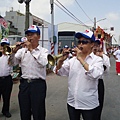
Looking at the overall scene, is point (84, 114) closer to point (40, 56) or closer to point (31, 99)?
point (31, 99)

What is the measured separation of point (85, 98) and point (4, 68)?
248 centimetres

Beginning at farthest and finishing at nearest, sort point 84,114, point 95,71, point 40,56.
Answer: point 40,56
point 84,114
point 95,71

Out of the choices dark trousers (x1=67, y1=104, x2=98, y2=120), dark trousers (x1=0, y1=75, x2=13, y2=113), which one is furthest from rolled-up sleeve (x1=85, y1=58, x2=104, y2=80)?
dark trousers (x1=0, y1=75, x2=13, y2=113)

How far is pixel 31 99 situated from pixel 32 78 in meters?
0.30

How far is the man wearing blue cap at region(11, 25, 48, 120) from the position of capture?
306cm

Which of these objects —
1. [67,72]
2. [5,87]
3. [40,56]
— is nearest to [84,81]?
[67,72]

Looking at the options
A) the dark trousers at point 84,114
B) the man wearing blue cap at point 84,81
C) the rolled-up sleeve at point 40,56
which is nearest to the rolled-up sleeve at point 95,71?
the man wearing blue cap at point 84,81

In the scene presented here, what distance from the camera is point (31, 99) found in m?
3.08

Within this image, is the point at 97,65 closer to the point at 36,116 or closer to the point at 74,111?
the point at 74,111

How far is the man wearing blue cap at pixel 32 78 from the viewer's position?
306cm

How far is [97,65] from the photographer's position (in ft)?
7.97

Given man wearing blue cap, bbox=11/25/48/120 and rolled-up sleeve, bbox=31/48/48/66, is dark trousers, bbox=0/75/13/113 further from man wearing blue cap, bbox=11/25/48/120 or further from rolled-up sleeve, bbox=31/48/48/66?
rolled-up sleeve, bbox=31/48/48/66

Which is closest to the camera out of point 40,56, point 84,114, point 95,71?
point 95,71

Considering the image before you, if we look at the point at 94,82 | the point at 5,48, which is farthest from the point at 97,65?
the point at 5,48
